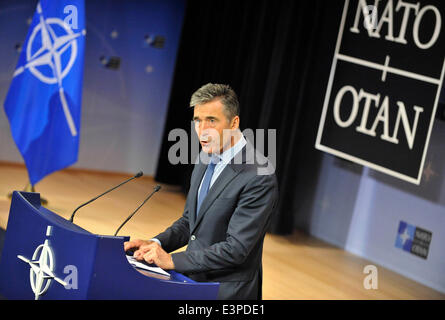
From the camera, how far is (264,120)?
655 cm

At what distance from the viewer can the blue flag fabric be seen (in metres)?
5.55

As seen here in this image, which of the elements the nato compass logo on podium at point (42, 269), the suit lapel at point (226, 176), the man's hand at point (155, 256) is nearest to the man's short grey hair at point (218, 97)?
Result: the suit lapel at point (226, 176)

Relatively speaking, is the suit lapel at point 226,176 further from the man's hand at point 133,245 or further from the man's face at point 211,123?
the man's hand at point 133,245

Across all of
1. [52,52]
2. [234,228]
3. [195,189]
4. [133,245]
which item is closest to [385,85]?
[52,52]

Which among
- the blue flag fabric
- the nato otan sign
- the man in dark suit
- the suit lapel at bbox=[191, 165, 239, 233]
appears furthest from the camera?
the blue flag fabric

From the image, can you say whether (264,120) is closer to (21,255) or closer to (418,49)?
(418,49)

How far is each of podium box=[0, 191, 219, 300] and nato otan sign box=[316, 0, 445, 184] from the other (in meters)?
3.44

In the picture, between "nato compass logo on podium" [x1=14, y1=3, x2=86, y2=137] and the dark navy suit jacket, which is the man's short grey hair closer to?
the dark navy suit jacket

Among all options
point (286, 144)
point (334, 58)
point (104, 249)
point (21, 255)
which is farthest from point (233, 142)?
point (286, 144)

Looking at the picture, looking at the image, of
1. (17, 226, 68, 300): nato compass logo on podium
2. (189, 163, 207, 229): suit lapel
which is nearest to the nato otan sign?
(189, 163, 207, 229): suit lapel

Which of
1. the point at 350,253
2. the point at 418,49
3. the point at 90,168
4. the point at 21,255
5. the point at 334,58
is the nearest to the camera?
the point at 21,255

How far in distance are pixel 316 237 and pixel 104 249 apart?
4945mm

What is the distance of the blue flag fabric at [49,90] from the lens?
5.55 meters

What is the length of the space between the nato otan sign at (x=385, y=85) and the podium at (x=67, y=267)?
3.44m
